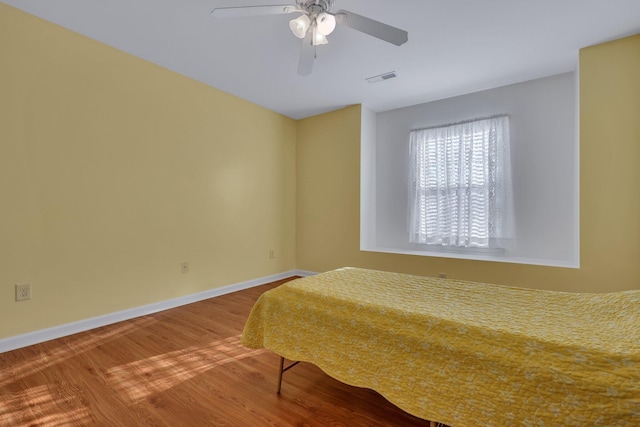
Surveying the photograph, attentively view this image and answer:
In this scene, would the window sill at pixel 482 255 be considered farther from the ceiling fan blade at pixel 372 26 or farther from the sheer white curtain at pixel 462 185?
the ceiling fan blade at pixel 372 26

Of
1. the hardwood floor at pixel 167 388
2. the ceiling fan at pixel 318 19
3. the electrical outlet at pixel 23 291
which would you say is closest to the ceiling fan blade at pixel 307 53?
the ceiling fan at pixel 318 19

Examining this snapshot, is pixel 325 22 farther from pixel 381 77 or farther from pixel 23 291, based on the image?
pixel 23 291

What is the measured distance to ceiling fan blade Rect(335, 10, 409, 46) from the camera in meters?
1.63

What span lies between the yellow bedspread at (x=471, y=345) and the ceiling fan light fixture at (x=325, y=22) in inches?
59.8

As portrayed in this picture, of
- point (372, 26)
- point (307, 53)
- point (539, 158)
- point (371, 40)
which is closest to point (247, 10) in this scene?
point (307, 53)

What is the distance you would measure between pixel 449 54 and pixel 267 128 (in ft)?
7.84

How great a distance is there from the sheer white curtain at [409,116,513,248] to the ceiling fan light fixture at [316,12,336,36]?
2404mm

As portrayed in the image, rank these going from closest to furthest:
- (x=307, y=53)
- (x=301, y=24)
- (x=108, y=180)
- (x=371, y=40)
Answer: (x=301, y=24) < (x=307, y=53) < (x=371, y=40) < (x=108, y=180)

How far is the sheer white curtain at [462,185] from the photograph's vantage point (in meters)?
3.29

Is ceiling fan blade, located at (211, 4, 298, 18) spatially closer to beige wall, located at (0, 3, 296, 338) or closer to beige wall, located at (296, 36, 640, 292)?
beige wall, located at (0, 3, 296, 338)

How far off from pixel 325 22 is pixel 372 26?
28cm

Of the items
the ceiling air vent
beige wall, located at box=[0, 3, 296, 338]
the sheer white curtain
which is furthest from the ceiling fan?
the sheer white curtain

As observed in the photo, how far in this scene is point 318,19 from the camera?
172 centimetres

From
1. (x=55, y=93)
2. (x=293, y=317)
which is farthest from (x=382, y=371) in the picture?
(x=55, y=93)
